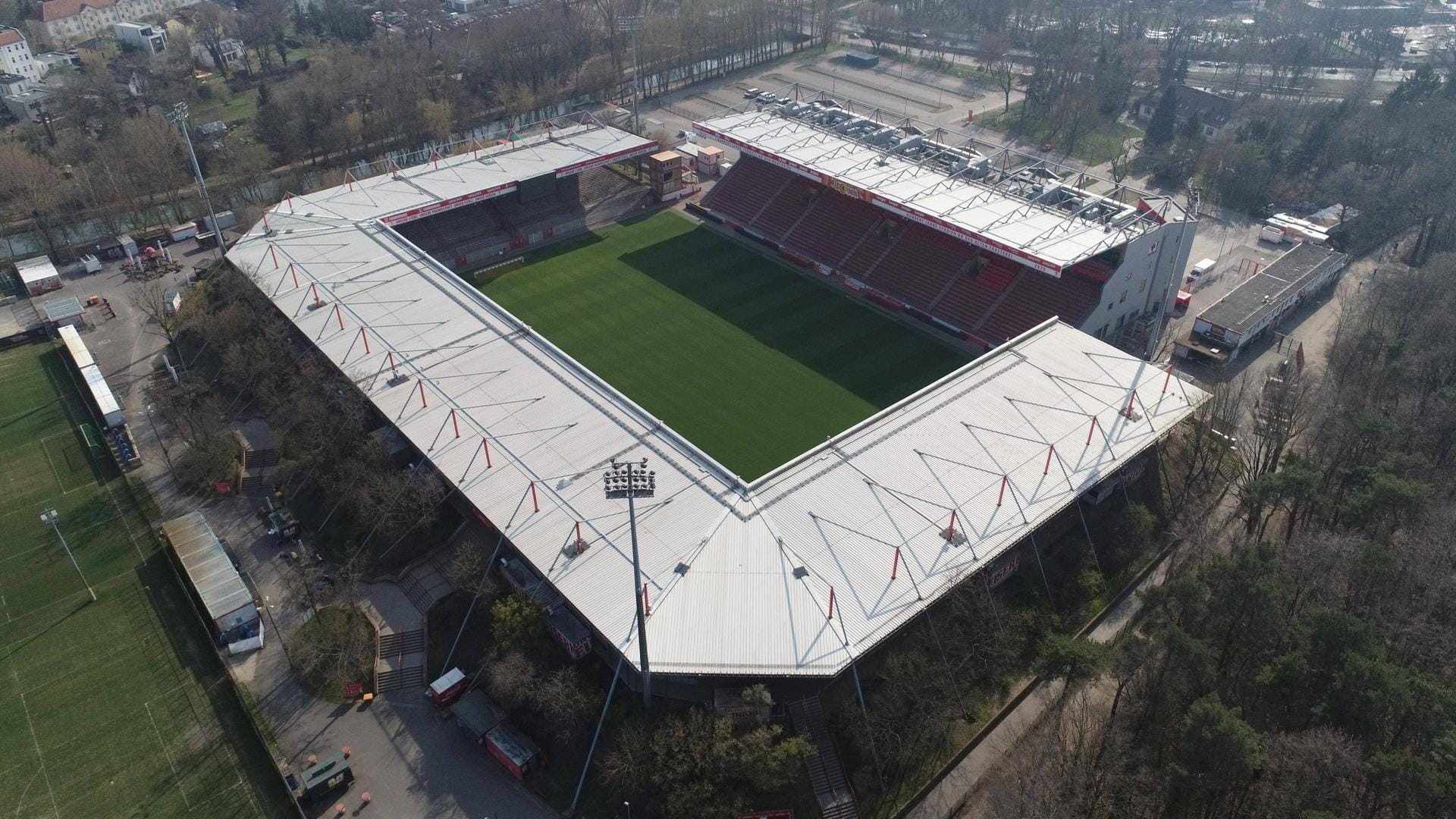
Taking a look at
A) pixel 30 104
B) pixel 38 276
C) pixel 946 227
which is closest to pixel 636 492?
pixel 946 227

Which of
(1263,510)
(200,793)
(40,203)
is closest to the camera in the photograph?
(200,793)

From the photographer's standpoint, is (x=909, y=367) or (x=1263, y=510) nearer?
(x=1263, y=510)

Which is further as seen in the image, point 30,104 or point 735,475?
point 30,104

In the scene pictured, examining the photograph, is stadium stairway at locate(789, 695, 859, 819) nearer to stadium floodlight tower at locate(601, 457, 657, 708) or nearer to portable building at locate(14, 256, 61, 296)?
stadium floodlight tower at locate(601, 457, 657, 708)

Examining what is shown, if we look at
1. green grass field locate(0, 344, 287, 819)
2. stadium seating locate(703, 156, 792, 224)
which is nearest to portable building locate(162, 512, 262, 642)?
green grass field locate(0, 344, 287, 819)

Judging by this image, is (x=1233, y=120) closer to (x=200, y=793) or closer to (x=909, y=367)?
(x=909, y=367)

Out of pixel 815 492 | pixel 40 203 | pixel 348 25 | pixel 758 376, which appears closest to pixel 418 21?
pixel 348 25

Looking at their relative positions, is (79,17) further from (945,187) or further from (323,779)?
(323,779)

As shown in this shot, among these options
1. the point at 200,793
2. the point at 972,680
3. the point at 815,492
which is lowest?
the point at 200,793
